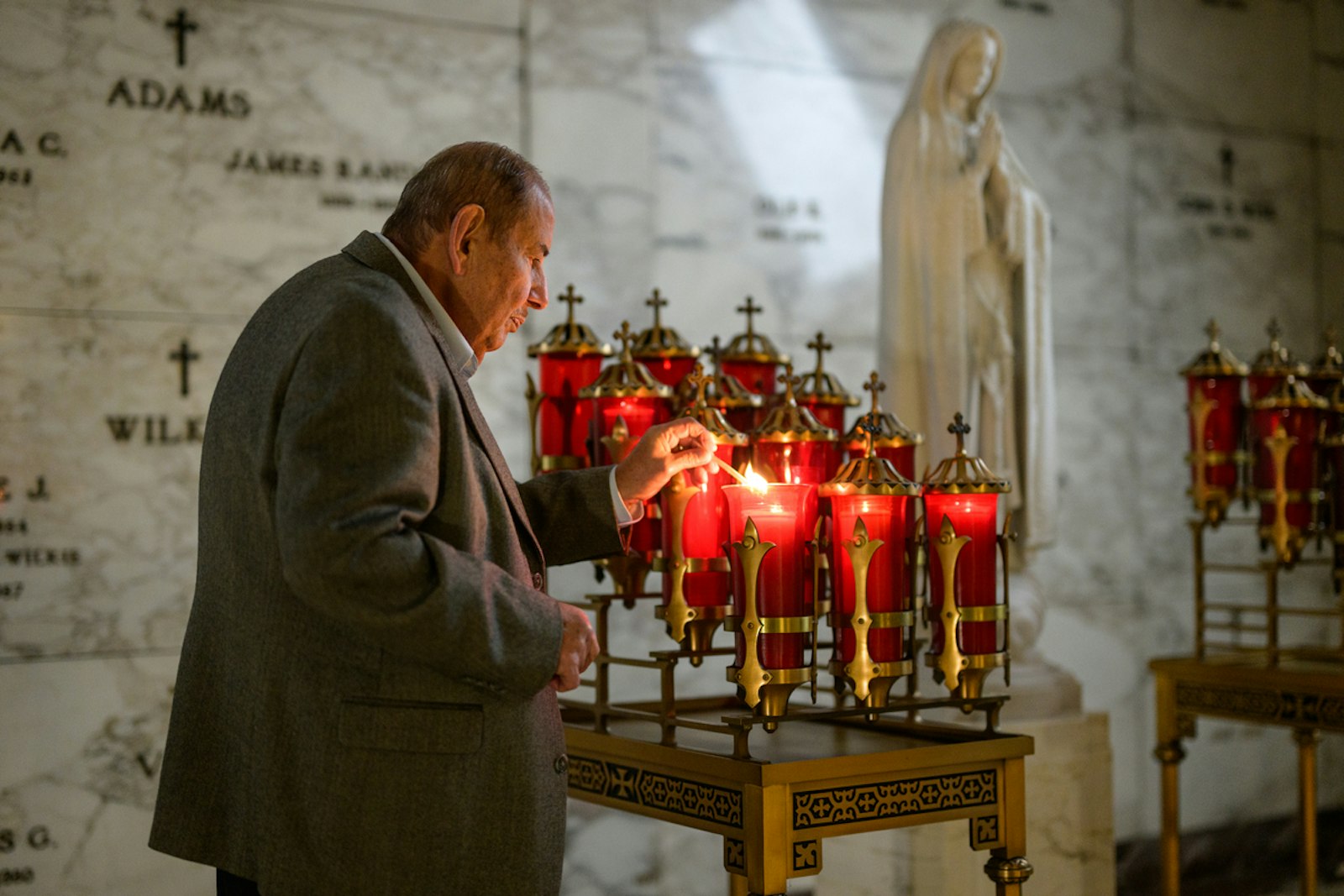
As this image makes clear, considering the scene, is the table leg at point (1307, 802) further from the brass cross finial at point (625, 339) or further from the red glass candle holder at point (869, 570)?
the brass cross finial at point (625, 339)

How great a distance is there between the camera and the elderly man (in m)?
1.83

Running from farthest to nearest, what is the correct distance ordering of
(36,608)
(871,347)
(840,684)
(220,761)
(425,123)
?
(871,347)
(425,123)
(36,608)
(840,684)
(220,761)

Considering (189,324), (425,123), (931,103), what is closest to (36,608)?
(189,324)

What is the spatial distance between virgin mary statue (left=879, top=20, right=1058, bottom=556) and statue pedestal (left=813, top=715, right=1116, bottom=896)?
605 millimetres

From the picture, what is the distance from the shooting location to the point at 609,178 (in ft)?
16.1

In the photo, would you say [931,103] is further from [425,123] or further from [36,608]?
[36,608]

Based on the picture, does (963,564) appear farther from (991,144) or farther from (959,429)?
(991,144)

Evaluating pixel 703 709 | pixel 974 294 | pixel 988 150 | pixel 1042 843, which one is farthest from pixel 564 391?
pixel 1042 843

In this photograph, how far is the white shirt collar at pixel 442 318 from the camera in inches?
82.7

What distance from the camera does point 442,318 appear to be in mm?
2131

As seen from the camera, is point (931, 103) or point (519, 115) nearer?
point (931, 103)

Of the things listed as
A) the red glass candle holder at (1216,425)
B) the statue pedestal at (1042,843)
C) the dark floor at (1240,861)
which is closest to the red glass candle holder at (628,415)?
the statue pedestal at (1042,843)

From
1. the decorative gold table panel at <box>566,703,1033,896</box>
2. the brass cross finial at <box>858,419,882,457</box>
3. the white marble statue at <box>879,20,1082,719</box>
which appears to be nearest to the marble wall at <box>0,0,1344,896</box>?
the white marble statue at <box>879,20,1082,719</box>

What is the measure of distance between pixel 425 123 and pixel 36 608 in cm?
192
